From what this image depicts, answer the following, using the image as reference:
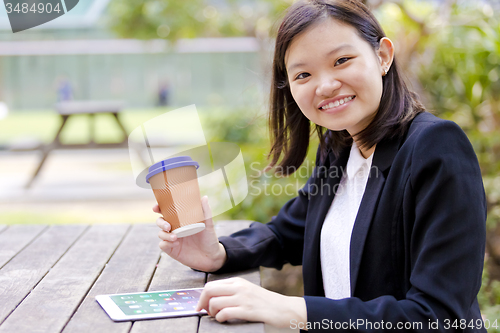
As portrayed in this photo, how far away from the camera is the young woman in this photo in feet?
3.10

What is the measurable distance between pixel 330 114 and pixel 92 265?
0.80m

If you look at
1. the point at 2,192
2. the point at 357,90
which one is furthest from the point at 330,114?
the point at 2,192

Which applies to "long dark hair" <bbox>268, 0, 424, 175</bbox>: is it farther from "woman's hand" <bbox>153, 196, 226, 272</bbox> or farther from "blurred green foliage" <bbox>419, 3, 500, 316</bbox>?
"blurred green foliage" <bbox>419, 3, 500, 316</bbox>

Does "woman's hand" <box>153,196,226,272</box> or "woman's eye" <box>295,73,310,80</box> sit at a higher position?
"woman's eye" <box>295,73,310,80</box>

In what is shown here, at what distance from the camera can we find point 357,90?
1.18 m

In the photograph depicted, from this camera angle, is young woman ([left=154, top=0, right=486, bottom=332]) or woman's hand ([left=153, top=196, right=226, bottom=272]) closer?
young woman ([left=154, top=0, right=486, bottom=332])

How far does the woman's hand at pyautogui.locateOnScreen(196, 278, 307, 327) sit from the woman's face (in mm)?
483

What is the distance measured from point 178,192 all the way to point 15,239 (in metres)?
0.87

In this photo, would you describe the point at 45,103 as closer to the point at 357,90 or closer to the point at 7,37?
the point at 7,37

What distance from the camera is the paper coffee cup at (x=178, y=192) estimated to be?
3.62 feet

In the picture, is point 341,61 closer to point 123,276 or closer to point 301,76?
point 301,76

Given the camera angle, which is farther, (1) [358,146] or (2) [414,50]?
(2) [414,50]

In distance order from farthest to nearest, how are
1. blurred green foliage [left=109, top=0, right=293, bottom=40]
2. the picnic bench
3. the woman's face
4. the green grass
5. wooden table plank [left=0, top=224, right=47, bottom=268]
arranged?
A: 1. the green grass
2. the picnic bench
3. blurred green foliage [left=109, top=0, right=293, bottom=40]
4. wooden table plank [left=0, top=224, right=47, bottom=268]
5. the woman's face

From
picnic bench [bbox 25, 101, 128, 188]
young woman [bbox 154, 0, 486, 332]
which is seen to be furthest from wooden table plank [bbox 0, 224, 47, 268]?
picnic bench [bbox 25, 101, 128, 188]
